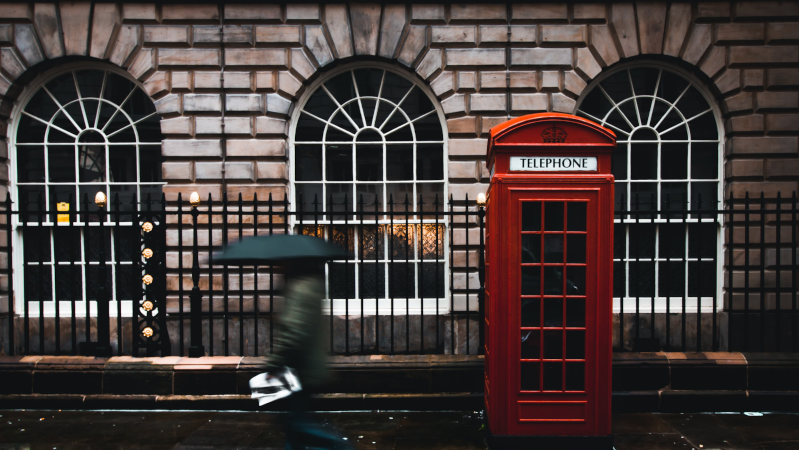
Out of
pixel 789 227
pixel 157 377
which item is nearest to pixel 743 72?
pixel 789 227

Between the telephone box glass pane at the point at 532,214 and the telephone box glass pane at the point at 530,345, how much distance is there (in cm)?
91

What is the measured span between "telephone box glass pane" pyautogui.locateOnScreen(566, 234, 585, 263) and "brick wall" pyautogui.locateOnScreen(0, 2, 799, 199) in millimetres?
2984

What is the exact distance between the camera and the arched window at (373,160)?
23.5 ft

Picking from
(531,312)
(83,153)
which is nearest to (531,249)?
(531,312)

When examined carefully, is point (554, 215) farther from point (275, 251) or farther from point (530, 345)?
point (275, 251)

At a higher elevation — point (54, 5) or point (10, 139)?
point (54, 5)

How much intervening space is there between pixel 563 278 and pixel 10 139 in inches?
310

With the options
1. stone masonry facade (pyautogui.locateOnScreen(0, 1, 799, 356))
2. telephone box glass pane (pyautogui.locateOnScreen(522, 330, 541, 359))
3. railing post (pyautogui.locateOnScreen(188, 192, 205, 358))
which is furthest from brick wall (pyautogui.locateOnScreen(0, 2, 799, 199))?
telephone box glass pane (pyautogui.locateOnScreen(522, 330, 541, 359))

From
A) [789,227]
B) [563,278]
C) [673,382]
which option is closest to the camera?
[563,278]

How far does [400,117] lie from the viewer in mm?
7277

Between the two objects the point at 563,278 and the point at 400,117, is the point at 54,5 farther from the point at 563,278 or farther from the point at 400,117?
the point at 563,278

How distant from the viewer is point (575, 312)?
415 centimetres

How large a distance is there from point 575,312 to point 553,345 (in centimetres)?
34

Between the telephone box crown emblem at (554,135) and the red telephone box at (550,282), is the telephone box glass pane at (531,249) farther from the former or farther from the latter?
the telephone box crown emblem at (554,135)
